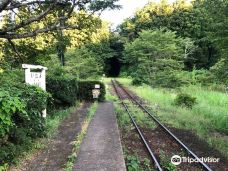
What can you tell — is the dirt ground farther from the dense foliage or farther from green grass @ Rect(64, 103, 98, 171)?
the dense foliage

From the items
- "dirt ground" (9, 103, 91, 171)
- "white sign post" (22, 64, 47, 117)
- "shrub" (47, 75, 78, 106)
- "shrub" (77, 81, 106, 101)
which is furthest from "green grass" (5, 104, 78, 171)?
"shrub" (77, 81, 106, 101)

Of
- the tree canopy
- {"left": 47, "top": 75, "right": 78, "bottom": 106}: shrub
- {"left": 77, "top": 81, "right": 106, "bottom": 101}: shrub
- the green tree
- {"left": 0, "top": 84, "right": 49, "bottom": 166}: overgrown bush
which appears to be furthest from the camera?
the green tree

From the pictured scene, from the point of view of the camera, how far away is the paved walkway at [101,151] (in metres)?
7.08

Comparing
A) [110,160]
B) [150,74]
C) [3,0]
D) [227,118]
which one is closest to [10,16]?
[3,0]

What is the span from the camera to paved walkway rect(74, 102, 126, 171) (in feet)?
23.2

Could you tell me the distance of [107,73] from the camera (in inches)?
2938

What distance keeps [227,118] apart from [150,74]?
2486 centimetres

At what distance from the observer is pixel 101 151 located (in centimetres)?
833

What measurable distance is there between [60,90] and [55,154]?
7.54 m

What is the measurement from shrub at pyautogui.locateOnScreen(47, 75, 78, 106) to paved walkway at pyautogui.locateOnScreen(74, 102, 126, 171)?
136 inches

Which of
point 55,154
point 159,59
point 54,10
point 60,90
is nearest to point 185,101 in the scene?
point 60,90

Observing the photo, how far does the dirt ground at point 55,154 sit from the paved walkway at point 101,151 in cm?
39

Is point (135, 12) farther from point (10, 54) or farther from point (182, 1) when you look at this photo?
point (10, 54)

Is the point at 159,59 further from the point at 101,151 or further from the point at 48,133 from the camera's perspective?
the point at 101,151
